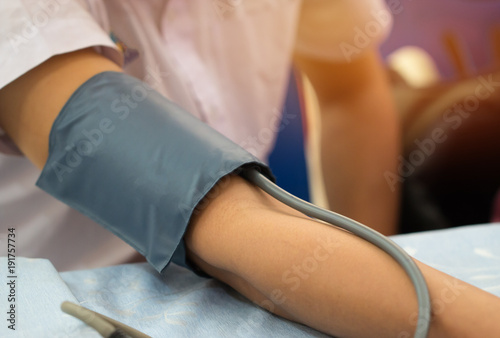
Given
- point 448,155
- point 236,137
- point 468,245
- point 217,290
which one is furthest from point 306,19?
point 217,290

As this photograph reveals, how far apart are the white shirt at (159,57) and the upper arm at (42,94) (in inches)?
0.6

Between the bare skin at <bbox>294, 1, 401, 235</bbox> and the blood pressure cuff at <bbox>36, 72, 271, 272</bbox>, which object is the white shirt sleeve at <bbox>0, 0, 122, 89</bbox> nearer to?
the blood pressure cuff at <bbox>36, 72, 271, 272</bbox>

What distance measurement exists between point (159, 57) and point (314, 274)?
51cm

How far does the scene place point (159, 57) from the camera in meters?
0.78

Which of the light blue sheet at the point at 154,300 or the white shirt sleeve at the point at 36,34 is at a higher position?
the white shirt sleeve at the point at 36,34

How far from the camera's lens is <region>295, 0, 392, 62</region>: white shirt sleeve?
3.54ft

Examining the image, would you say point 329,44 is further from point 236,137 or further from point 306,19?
point 236,137

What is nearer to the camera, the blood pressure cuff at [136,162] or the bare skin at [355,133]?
the blood pressure cuff at [136,162]

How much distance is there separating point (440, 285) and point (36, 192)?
52 cm

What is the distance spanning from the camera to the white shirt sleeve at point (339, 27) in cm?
108

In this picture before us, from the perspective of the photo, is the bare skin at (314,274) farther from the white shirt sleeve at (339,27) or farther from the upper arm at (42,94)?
the white shirt sleeve at (339,27)

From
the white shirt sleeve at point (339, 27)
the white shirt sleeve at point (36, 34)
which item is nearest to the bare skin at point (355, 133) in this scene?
the white shirt sleeve at point (339, 27)

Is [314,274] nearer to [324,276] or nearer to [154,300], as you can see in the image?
[324,276]

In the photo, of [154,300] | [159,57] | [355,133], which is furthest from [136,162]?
[355,133]
